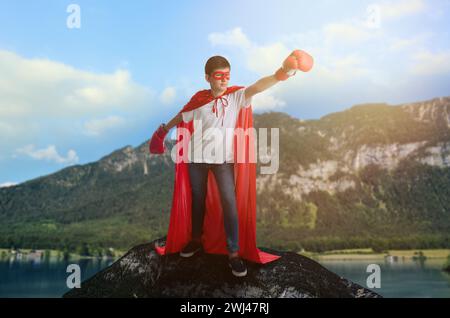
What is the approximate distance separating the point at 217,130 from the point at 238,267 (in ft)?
5.30

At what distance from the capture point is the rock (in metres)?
4.93

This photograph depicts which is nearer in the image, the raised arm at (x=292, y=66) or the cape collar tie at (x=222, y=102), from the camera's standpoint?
the raised arm at (x=292, y=66)

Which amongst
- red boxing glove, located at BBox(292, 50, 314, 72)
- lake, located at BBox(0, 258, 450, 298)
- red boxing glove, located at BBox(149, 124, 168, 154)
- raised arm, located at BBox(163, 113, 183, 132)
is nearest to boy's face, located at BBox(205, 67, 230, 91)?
raised arm, located at BBox(163, 113, 183, 132)

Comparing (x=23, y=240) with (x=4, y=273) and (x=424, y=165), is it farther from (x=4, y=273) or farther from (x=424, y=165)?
(x=424, y=165)

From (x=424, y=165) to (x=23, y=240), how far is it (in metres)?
134

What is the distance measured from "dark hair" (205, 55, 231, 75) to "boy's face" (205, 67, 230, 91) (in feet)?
0.12

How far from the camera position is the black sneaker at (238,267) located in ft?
16.2

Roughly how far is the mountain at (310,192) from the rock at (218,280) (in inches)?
3187

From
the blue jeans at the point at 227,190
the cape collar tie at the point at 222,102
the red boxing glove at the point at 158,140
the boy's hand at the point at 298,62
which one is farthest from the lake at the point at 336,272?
the boy's hand at the point at 298,62

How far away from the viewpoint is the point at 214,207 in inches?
218

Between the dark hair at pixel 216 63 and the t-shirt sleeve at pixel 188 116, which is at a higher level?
the dark hair at pixel 216 63

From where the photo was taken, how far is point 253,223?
5.25m

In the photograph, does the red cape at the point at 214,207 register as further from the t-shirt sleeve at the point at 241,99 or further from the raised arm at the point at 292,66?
the raised arm at the point at 292,66
